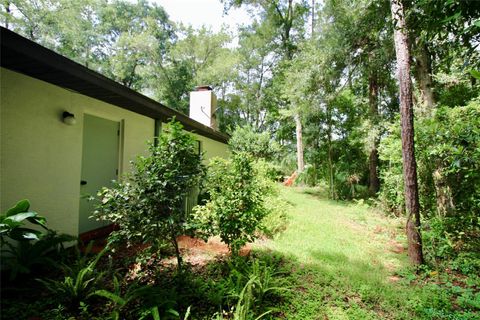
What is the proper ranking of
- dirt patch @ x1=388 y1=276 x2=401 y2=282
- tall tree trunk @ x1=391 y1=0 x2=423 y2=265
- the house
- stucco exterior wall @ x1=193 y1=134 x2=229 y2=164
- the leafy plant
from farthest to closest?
1. stucco exterior wall @ x1=193 y1=134 x2=229 y2=164
2. tall tree trunk @ x1=391 y1=0 x2=423 y2=265
3. dirt patch @ x1=388 y1=276 x2=401 y2=282
4. the house
5. the leafy plant

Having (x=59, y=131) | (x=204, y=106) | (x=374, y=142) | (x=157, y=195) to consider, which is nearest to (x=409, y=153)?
(x=157, y=195)

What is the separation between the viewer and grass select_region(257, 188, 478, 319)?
2.73 metres

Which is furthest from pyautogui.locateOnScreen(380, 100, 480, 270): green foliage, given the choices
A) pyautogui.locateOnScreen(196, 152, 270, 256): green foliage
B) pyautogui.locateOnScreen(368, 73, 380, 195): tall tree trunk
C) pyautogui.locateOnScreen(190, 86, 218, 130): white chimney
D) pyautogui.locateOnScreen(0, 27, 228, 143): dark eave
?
pyautogui.locateOnScreen(190, 86, 218, 130): white chimney

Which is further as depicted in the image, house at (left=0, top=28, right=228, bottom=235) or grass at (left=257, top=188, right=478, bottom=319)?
house at (left=0, top=28, right=228, bottom=235)

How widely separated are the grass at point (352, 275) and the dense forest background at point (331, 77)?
0.88 metres

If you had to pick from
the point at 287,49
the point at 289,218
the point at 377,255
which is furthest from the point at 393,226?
the point at 287,49

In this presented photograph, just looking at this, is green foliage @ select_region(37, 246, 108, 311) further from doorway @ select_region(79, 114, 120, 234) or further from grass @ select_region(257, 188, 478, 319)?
grass @ select_region(257, 188, 478, 319)

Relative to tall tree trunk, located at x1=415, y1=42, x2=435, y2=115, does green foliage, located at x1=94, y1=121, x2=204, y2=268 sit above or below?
below

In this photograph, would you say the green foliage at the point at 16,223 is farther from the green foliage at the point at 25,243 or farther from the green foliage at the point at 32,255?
the green foliage at the point at 32,255

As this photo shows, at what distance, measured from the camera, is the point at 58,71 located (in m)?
2.96

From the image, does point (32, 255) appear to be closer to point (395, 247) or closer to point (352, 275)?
point (352, 275)

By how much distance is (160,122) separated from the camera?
6.16 m

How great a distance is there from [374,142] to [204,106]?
729cm

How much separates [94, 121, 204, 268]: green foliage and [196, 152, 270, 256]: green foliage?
55 centimetres
